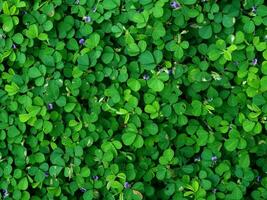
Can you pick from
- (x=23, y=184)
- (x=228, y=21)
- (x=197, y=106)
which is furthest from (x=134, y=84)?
(x=23, y=184)

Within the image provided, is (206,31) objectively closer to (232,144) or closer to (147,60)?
(147,60)

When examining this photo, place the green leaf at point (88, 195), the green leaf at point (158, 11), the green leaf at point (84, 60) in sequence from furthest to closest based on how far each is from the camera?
the green leaf at point (88, 195) → the green leaf at point (84, 60) → the green leaf at point (158, 11)

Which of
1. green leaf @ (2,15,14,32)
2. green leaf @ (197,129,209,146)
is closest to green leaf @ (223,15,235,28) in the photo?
green leaf @ (197,129,209,146)

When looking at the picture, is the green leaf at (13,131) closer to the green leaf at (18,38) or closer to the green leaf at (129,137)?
the green leaf at (18,38)

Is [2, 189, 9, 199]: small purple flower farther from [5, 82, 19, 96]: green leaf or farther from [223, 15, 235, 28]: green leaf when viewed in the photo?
[223, 15, 235, 28]: green leaf

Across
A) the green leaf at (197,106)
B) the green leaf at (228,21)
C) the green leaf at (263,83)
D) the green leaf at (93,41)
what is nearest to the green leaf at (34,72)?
the green leaf at (93,41)

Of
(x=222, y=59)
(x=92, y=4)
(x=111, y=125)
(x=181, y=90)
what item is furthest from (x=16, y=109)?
(x=222, y=59)

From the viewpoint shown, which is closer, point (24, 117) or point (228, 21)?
point (228, 21)
